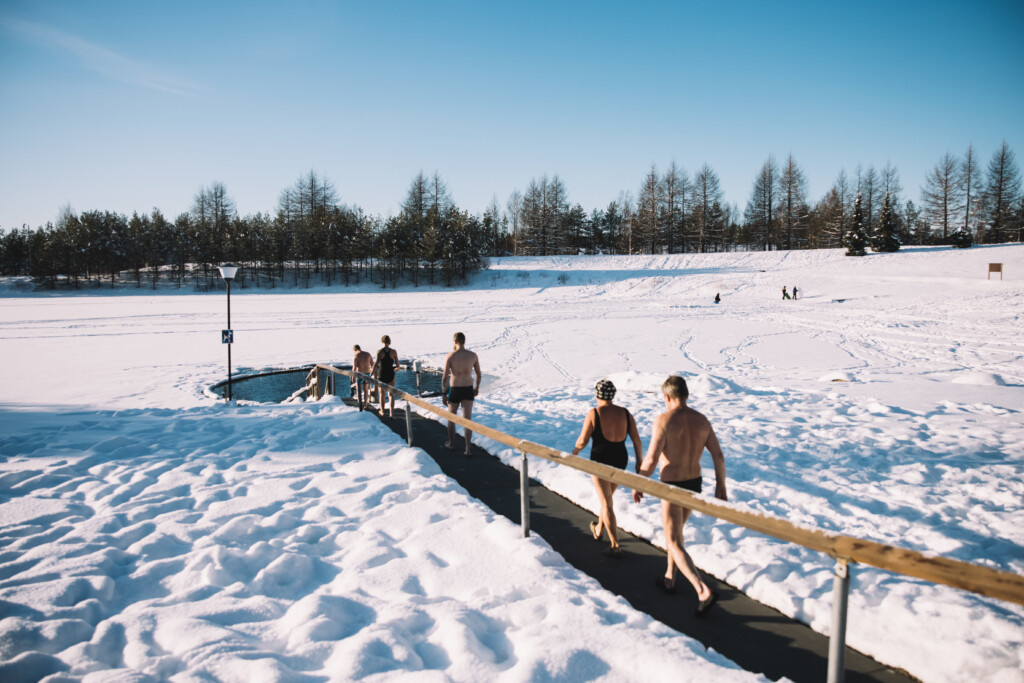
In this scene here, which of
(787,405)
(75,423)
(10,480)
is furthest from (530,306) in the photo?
(10,480)

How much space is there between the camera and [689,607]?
373 cm

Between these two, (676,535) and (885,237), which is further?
(885,237)

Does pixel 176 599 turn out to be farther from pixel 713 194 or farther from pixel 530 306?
pixel 713 194

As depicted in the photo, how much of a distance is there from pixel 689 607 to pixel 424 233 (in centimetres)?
5746

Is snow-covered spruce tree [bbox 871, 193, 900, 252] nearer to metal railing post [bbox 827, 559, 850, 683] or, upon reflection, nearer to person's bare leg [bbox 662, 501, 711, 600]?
person's bare leg [bbox 662, 501, 711, 600]

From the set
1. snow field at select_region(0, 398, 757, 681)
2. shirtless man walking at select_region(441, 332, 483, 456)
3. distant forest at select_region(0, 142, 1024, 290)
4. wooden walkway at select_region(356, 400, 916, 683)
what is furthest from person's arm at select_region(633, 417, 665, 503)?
distant forest at select_region(0, 142, 1024, 290)

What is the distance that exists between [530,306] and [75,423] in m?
A: 31.9

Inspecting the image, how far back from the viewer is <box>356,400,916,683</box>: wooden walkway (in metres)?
3.14

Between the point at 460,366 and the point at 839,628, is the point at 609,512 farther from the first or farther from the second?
the point at 460,366

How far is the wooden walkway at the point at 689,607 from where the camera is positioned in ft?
10.3

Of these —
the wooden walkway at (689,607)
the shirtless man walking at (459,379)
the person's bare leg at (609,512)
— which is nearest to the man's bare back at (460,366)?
the shirtless man walking at (459,379)

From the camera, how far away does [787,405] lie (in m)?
10.8

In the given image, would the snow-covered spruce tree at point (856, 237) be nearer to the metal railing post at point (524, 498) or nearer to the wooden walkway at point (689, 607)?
the wooden walkway at point (689, 607)

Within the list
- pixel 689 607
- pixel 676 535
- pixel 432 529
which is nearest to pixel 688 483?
pixel 676 535
